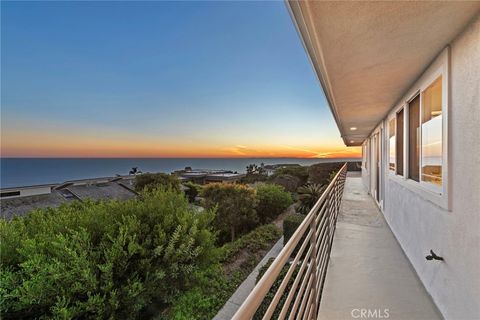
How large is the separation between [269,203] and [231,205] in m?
3.19

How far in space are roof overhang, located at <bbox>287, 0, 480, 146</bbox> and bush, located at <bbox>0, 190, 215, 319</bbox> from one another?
11.4 feet

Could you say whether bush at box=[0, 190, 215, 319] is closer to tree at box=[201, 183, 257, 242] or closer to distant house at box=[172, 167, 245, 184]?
tree at box=[201, 183, 257, 242]

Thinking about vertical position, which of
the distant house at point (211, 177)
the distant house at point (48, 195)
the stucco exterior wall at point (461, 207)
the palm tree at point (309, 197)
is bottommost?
the distant house at point (211, 177)

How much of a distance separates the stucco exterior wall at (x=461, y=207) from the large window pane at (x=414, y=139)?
870 mm

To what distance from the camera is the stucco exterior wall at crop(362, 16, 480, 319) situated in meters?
1.68

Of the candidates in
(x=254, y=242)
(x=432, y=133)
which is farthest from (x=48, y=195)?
(x=432, y=133)

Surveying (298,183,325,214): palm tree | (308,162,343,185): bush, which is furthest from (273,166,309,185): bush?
(298,183,325,214): palm tree

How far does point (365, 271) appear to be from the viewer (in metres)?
2.95

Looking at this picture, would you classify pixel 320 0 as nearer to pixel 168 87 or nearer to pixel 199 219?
pixel 199 219

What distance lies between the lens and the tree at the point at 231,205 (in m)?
11.8

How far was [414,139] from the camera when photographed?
11.0 feet

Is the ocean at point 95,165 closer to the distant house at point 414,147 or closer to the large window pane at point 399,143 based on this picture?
the large window pane at point 399,143

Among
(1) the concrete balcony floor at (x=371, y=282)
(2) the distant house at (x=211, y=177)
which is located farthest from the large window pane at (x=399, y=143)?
(2) the distant house at (x=211, y=177)
